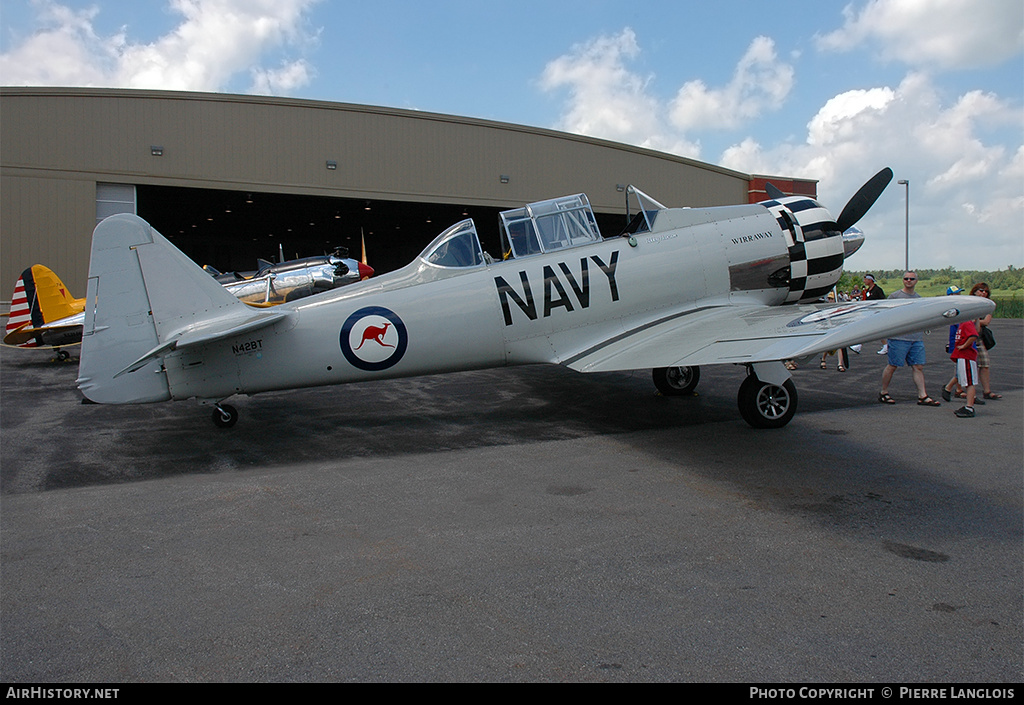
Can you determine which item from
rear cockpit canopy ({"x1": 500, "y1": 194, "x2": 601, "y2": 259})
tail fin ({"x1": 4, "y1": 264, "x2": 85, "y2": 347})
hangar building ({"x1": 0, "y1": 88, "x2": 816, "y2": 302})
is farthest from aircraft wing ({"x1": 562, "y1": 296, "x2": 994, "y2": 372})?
tail fin ({"x1": 4, "y1": 264, "x2": 85, "y2": 347})

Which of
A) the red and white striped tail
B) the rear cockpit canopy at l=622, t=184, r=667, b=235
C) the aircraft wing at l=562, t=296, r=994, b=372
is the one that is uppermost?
the rear cockpit canopy at l=622, t=184, r=667, b=235

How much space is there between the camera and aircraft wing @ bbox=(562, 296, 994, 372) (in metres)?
4.22

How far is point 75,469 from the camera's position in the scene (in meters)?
5.64

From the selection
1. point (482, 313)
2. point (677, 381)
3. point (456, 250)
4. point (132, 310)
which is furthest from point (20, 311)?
point (677, 381)

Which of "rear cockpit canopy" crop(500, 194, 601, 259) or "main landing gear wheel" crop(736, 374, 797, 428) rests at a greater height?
"rear cockpit canopy" crop(500, 194, 601, 259)

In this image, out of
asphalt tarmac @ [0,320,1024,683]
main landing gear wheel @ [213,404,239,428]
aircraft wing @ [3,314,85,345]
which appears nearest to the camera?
asphalt tarmac @ [0,320,1024,683]

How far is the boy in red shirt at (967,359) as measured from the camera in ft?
24.5

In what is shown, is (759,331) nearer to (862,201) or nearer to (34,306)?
(862,201)

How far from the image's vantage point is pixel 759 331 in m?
5.46

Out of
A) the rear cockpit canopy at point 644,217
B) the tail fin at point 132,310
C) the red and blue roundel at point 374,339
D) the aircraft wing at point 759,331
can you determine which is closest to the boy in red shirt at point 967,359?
the aircraft wing at point 759,331

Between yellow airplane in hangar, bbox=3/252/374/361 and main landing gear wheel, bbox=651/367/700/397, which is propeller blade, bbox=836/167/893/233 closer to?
main landing gear wheel, bbox=651/367/700/397

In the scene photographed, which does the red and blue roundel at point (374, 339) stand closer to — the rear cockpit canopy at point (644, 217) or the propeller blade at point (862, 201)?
the rear cockpit canopy at point (644, 217)

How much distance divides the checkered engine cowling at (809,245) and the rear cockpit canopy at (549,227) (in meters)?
2.52

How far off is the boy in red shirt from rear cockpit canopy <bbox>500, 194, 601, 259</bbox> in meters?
4.93
